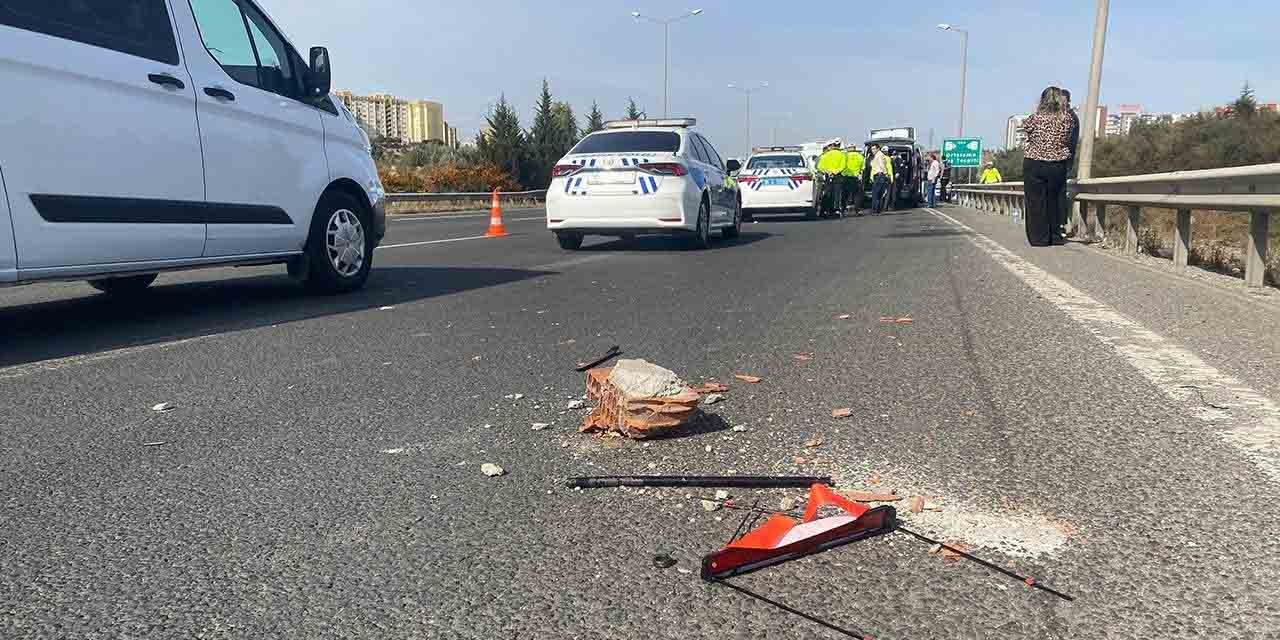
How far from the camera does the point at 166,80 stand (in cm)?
524

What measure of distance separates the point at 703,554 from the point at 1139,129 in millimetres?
69781

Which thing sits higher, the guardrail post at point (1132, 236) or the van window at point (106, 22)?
the van window at point (106, 22)

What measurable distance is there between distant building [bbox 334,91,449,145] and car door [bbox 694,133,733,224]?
81.0 m

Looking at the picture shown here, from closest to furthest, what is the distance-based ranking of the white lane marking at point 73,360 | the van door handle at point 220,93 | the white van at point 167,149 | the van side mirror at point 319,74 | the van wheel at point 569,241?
1. the white lane marking at point 73,360
2. the white van at point 167,149
3. the van door handle at point 220,93
4. the van side mirror at point 319,74
5. the van wheel at point 569,241

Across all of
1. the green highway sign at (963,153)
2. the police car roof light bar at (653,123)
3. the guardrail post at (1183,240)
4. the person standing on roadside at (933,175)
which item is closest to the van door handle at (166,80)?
the police car roof light bar at (653,123)

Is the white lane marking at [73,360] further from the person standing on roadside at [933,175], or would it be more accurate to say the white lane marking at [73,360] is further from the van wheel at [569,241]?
the person standing on roadside at [933,175]

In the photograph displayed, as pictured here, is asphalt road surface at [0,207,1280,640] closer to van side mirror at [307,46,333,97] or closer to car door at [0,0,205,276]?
car door at [0,0,205,276]

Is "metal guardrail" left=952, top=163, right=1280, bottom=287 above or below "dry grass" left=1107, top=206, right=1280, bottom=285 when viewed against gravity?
above

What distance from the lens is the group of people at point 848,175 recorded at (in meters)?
22.7

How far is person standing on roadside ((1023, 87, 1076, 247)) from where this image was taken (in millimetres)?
10617

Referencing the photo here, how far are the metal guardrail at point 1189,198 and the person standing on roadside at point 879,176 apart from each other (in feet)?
42.2

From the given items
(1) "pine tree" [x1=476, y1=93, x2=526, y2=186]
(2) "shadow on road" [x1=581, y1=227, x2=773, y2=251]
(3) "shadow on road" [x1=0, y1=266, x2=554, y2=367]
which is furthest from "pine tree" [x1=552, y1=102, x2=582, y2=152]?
(3) "shadow on road" [x1=0, y1=266, x2=554, y2=367]

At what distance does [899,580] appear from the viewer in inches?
78.7

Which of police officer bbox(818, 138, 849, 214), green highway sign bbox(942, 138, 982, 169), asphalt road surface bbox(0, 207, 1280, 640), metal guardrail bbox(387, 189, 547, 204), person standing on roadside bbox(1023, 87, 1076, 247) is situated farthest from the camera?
green highway sign bbox(942, 138, 982, 169)
